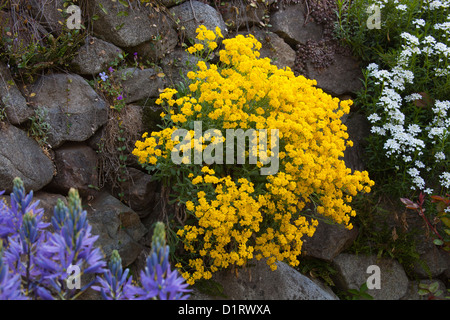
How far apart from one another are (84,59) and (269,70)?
1551 mm

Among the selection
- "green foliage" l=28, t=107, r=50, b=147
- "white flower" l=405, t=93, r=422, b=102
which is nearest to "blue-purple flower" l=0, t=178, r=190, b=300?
"green foliage" l=28, t=107, r=50, b=147

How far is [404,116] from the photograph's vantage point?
406cm

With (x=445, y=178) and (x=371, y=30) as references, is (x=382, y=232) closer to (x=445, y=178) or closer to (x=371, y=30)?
(x=445, y=178)

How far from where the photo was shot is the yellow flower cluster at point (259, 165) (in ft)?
9.41

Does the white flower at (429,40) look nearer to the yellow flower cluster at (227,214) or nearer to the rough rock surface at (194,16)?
the rough rock surface at (194,16)

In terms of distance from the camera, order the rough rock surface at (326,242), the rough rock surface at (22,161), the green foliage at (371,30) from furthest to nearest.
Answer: the green foliage at (371,30), the rough rock surface at (326,242), the rough rock surface at (22,161)

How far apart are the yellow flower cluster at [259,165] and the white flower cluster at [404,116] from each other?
821mm

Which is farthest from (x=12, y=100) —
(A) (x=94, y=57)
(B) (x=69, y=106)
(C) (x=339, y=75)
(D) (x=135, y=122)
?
(C) (x=339, y=75)

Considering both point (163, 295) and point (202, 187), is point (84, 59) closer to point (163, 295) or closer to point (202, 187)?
point (202, 187)

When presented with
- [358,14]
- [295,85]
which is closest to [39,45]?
[295,85]

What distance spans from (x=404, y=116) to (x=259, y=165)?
73.9 inches

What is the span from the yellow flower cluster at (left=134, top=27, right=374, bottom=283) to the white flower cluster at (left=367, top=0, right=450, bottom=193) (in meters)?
0.82

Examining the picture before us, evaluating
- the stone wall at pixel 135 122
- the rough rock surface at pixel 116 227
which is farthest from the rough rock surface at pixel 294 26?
the rough rock surface at pixel 116 227

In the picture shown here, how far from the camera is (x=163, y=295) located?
1.50 m
